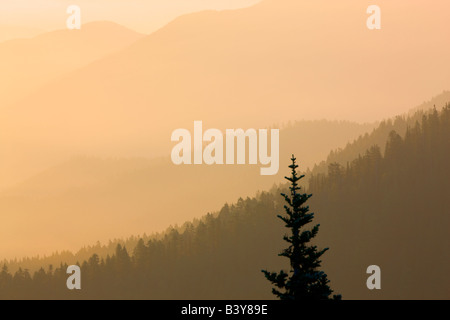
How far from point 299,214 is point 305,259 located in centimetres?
177
